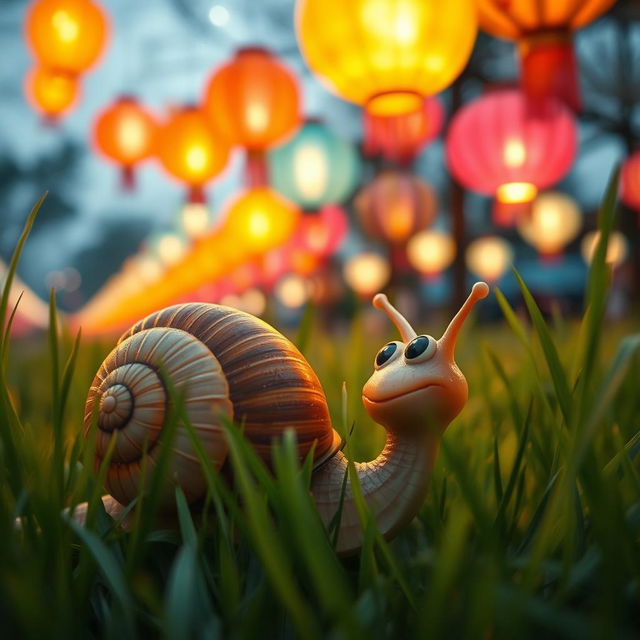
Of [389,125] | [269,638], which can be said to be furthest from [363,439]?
[389,125]

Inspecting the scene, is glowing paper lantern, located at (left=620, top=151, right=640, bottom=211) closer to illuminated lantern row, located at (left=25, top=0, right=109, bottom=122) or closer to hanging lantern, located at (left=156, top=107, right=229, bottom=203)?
hanging lantern, located at (left=156, top=107, right=229, bottom=203)

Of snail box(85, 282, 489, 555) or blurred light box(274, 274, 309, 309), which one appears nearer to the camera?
snail box(85, 282, 489, 555)

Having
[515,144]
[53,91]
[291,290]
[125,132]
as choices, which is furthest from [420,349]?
[291,290]

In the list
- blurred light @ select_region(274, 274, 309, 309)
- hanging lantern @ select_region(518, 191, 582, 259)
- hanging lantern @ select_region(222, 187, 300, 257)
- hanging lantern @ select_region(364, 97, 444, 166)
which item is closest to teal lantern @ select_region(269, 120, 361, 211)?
hanging lantern @ select_region(364, 97, 444, 166)

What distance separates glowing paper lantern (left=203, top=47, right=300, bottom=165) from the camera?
2189 mm

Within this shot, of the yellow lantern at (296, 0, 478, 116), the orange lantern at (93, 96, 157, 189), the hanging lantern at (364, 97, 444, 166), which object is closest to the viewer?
the yellow lantern at (296, 0, 478, 116)

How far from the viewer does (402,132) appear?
1883mm

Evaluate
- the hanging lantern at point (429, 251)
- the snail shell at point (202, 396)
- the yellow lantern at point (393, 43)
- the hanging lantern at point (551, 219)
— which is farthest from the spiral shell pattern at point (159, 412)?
the hanging lantern at point (429, 251)

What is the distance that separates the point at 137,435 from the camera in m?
0.37

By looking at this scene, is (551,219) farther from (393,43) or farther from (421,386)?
(421,386)

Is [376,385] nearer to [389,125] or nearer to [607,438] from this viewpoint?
[607,438]

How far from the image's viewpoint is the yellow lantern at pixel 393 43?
56.8 inches

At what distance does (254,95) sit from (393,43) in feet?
2.82

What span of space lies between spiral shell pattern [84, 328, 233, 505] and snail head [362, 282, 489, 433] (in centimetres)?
9
